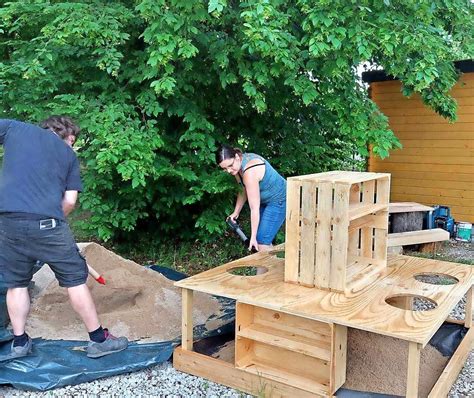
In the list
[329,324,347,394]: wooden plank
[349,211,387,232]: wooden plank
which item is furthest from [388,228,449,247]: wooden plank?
[329,324,347,394]: wooden plank

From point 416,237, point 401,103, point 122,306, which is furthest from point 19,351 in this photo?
point 401,103

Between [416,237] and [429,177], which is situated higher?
[429,177]

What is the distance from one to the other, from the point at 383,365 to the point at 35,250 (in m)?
2.26

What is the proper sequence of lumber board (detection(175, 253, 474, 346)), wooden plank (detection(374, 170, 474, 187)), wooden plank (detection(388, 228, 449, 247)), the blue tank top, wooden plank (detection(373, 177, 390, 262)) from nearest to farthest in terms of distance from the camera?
1. lumber board (detection(175, 253, 474, 346))
2. wooden plank (detection(373, 177, 390, 262))
3. the blue tank top
4. wooden plank (detection(388, 228, 449, 247))
5. wooden plank (detection(374, 170, 474, 187))

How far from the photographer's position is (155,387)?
3029mm

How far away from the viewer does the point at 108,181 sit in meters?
4.98

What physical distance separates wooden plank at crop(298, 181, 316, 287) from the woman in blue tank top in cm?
71

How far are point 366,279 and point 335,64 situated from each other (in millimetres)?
1943

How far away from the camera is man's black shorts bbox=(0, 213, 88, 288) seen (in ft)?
9.53

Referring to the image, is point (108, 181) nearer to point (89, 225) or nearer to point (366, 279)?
point (89, 225)

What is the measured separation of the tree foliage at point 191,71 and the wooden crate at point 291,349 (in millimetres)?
1939

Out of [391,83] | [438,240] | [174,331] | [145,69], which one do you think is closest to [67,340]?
[174,331]

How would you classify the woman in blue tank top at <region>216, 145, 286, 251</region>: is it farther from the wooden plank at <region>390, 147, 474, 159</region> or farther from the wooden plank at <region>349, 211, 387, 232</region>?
the wooden plank at <region>390, 147, 474, 159</region>

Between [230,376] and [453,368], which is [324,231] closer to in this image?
[230,376]
